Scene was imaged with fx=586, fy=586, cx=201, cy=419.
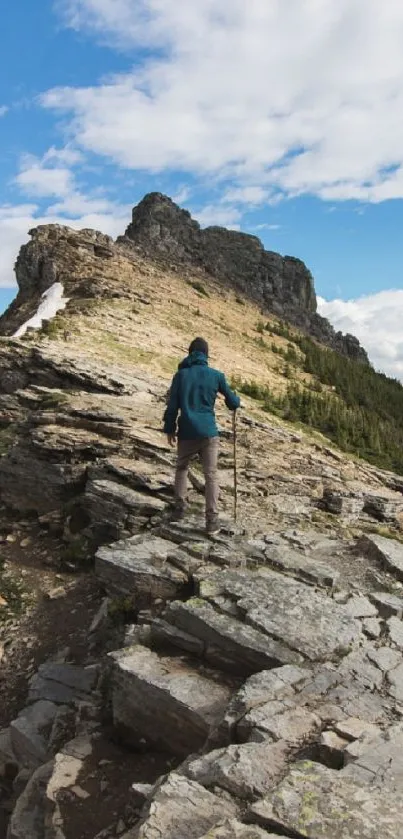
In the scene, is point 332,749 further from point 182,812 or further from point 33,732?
point 33,732

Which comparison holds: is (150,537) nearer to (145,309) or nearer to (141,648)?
(141,648)

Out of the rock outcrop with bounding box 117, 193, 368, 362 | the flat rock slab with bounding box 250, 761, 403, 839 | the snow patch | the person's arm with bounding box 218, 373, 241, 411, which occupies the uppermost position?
the rock outcrop with bounding box 117, 193, 368, 362

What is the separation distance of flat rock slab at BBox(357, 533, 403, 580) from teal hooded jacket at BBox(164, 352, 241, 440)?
261 cm

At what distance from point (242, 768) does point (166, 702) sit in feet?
3.95

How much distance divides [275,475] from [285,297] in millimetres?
57545

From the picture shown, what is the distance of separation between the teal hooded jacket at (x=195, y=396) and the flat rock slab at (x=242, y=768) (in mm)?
4233

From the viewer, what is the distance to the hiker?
762cm

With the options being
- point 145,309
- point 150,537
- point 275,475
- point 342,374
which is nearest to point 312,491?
point 275,475

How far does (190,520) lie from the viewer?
8180 millimetres

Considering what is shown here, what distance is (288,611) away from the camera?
18.8ft

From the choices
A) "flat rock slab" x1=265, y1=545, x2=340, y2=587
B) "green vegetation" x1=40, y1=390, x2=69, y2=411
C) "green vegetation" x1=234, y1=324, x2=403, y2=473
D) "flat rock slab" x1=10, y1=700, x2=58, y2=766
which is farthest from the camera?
"green vegetation" x1=234, y1=324, x2=403, y2=473

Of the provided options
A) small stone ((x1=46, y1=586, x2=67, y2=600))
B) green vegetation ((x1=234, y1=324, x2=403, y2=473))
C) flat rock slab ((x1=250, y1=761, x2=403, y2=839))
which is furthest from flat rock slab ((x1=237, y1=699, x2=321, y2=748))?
green vegetation ((x1=234, y1=324, x2=403, y2=473))

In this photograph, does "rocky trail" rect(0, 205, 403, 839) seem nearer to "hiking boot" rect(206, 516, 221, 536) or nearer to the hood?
"hiking boot" rect(206, 516, 221, 536)

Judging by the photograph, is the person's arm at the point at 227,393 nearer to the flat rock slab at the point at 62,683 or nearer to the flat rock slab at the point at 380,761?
the flat rock slab at the point at 62,683
